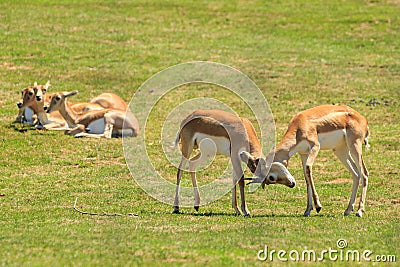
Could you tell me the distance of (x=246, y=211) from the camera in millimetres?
12047

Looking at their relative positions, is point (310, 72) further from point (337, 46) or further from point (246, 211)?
point (246, 211)

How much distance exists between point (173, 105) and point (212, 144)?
32.2 ft

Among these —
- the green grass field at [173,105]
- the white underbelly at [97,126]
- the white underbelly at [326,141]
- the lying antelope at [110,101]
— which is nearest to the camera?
the green grass field at [173,105]

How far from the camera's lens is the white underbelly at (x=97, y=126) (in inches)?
767

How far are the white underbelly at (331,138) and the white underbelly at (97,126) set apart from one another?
7877mm

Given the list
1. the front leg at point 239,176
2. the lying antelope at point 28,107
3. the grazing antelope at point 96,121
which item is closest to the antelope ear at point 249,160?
the front leg at point 239,176

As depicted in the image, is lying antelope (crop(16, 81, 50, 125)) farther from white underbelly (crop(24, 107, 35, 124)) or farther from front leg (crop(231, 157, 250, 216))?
front leg (crop(231, 157, 250, 216))

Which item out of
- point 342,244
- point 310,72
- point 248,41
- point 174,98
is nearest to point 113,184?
point 342,244

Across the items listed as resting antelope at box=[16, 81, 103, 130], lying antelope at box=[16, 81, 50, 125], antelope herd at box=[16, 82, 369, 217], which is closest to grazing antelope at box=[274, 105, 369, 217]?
antelope herd at box=[16, 82, 369, 217]

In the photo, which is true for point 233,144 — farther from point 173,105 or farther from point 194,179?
point 173,105

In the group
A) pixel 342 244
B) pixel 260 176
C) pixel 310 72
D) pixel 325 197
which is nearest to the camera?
pixel 342 244

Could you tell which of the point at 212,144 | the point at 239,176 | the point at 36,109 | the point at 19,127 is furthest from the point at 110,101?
the point at 239,176

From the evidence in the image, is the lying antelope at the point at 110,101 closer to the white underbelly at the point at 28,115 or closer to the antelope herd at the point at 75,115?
the antelope herd at the point at 75,115

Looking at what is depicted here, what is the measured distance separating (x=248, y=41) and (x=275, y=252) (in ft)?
65.0
